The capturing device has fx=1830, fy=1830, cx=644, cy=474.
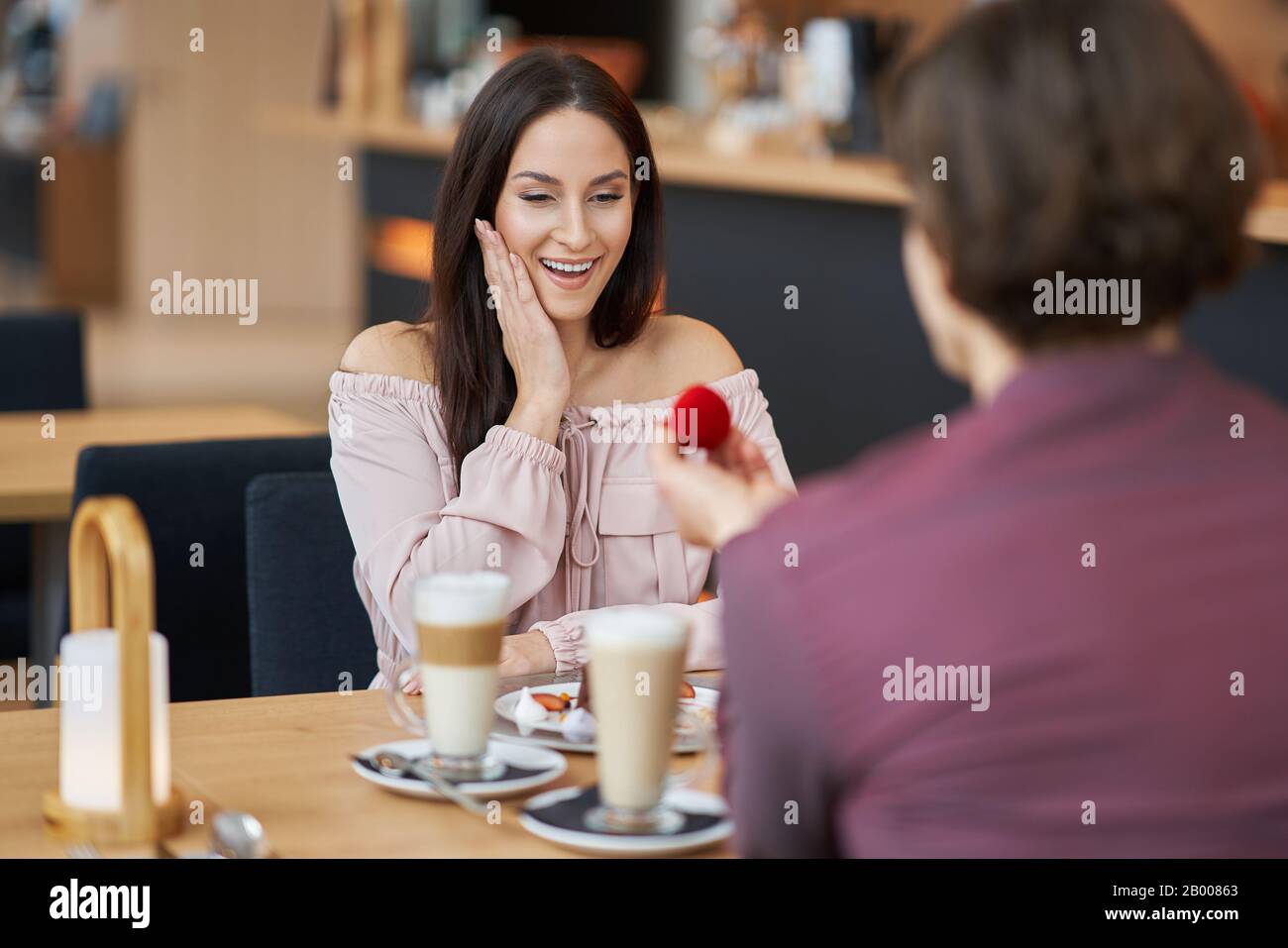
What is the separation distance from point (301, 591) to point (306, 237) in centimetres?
804

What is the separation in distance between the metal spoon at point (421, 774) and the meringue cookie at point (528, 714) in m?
0.14

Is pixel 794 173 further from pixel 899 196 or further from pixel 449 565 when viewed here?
pixel 449 565

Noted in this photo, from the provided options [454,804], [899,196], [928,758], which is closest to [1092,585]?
[928,758]

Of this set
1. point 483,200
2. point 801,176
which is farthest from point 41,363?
point 801,176

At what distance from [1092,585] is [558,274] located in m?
1.20

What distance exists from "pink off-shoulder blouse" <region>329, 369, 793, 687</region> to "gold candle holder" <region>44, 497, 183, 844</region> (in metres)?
0.53

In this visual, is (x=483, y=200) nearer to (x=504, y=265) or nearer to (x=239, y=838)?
(x=504, y=265)

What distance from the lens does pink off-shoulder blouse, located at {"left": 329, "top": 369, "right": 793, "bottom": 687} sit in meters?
1.85

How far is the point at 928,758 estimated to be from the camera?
3.00ft

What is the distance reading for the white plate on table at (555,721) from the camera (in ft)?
4.63

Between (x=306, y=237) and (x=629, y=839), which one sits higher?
(x=306, y=237)

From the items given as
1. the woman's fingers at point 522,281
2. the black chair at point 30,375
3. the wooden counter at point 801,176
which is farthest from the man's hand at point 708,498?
the black chair at point 30,375

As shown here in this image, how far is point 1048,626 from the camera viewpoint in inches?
35.0

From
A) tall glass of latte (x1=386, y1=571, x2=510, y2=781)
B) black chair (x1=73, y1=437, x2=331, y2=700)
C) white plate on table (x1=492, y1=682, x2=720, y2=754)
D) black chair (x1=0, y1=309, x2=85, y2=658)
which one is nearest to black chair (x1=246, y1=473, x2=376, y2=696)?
black chair (x1=73, y1=437, x2=331, y2=700)
